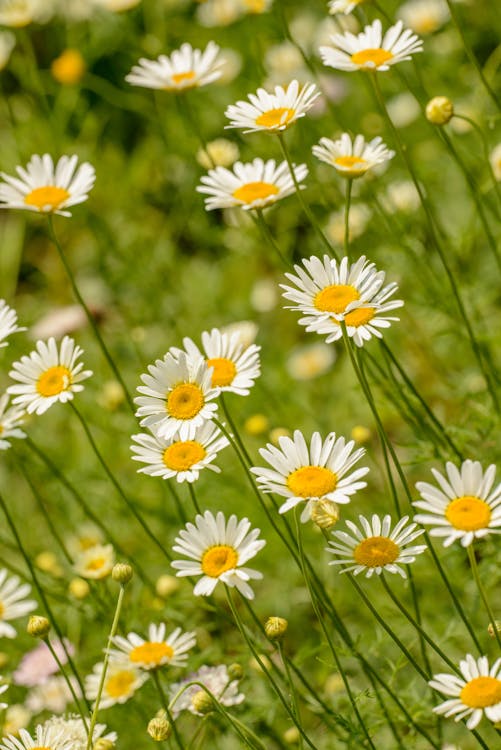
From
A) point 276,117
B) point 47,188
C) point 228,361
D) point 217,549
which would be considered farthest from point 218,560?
point 47,188

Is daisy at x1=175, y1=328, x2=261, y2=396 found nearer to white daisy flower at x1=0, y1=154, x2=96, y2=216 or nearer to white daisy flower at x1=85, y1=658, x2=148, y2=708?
white daisy flower at x1=0, y1=154, x2=96, y2=216

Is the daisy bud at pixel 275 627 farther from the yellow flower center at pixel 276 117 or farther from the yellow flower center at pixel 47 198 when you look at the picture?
the yellow flower center at pixel 47 198

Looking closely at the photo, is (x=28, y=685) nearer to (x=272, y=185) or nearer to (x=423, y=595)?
(x=423, y=595)

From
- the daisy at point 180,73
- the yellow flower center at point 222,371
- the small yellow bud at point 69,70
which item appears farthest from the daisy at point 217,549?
the small yellow bud at point 69,70

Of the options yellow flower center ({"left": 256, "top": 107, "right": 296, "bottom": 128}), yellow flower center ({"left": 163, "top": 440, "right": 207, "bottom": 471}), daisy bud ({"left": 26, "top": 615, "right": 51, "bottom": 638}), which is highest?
yellow flower center ({"left": 256, "top": 107, "right": 296, "bottom": 128})

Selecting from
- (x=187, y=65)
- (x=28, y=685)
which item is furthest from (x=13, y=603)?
(x=187, y=65)

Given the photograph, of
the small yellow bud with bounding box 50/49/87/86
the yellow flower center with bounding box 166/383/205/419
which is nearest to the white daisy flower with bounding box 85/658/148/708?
the yellow flower center with bounding box 166/383/205/419
